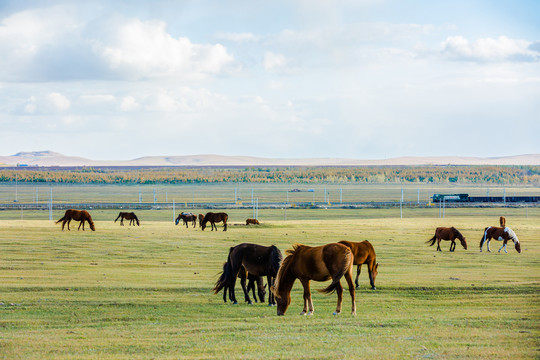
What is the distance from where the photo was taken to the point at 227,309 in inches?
587

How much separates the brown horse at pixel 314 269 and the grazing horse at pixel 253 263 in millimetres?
1006

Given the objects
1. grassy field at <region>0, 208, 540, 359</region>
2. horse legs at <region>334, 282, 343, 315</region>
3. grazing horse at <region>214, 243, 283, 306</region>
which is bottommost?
grassy field at <region>0, 208, 540, 359</region>

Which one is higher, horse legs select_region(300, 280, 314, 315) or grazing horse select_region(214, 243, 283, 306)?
grazing horse select_region(214, 243, 283, 306)

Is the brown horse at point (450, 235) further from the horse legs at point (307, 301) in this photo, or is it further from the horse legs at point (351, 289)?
the horse legs at point (307, 301)

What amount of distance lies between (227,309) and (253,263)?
45.4 inches

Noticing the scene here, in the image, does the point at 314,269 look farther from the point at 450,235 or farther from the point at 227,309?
the point at 450,235

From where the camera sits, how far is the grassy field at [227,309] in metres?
10.4

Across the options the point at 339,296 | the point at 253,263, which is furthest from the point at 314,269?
the point at 253,263

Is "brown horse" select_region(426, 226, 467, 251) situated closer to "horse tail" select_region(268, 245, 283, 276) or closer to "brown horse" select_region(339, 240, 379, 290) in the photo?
"brown horse" select_region(339, 240, 379, 290)

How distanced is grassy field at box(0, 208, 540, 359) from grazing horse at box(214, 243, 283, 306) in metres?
0.54

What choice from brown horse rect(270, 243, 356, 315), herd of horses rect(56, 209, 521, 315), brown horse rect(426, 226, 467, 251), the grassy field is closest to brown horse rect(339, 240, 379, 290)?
herd of horses rect(56, 209, 521, 315)

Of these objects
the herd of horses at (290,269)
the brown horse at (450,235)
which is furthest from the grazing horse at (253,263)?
the brown horse at (450,235)

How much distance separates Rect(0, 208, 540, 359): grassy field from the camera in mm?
10359

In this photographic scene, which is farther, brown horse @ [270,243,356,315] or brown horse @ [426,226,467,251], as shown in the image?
brown horse @ [426,226,467,251]
